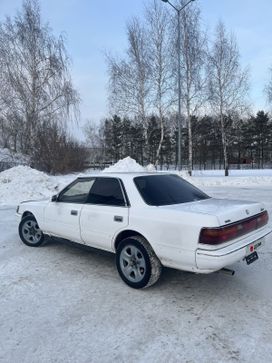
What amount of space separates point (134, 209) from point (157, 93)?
71.4 feet

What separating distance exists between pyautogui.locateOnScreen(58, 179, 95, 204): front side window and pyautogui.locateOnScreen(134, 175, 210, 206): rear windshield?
951 millimetres

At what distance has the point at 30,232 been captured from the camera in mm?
6508

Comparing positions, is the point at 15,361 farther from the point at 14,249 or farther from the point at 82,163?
the point at 82,163

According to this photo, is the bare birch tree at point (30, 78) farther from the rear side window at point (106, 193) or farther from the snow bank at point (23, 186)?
the rear side window at point (106, 193)

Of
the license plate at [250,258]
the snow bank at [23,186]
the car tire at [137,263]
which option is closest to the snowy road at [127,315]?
the car tire at [137,263]

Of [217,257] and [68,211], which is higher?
[68,211]

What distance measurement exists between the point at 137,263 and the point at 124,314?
80 cm

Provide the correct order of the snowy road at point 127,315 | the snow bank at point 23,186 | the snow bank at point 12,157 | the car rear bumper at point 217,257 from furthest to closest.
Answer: the snow bank at point 12,157 < the snow bank at point 23,186 < the car rear bumper at point 217,257 < the snowy road at point 127,315

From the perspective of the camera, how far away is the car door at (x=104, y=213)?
15.3 feet

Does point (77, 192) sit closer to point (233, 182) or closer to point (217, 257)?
point (217, 257)

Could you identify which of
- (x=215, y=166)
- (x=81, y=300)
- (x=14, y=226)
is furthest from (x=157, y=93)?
(x=215, y=166)

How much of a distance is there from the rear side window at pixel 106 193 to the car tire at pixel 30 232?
1750mm

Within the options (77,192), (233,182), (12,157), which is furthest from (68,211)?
(12,157)

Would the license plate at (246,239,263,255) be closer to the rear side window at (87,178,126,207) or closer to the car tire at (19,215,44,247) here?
the rear side window at (87,178,126,207)
